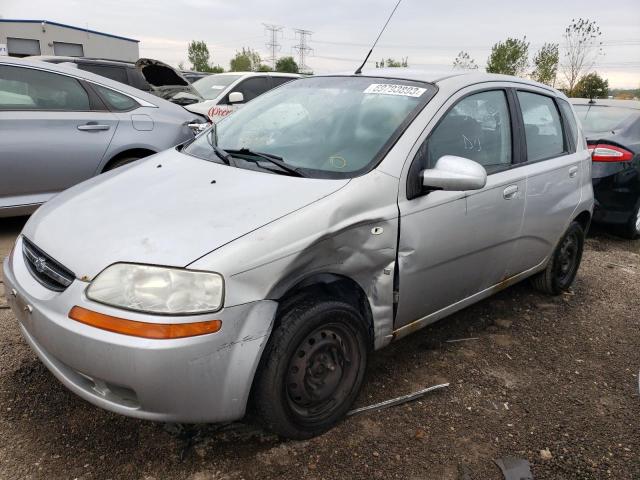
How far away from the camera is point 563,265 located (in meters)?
4.01

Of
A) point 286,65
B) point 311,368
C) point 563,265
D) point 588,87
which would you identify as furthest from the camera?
point 286,65

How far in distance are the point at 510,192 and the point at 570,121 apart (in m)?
1.27

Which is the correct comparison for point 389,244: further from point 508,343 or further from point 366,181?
point 508,343

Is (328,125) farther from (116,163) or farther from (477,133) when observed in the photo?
(116,163)

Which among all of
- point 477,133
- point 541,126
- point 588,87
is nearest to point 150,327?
point 477,133

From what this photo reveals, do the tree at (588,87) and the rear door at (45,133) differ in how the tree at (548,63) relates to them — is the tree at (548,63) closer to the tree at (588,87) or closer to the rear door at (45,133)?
the tree at (588,87)

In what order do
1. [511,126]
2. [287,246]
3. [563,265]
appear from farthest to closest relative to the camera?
1. [563,265]
2. [511,126]
3. [287,246]

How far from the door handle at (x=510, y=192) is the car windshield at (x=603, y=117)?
3.51 metres

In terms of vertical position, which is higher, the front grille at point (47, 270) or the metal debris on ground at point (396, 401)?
the front grille at point (47, 270)

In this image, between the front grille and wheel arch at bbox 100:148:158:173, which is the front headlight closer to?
the front grille

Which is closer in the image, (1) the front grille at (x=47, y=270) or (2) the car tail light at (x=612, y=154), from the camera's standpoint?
(1) the front grille at (x=47, y=270)

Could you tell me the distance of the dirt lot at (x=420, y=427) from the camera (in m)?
2.12

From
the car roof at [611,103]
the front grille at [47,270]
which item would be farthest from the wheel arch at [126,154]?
the car roof at [611,103]

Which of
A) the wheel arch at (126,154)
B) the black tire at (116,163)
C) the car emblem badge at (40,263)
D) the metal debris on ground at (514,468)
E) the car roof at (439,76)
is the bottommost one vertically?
the metal debris on ground at (514,468)
